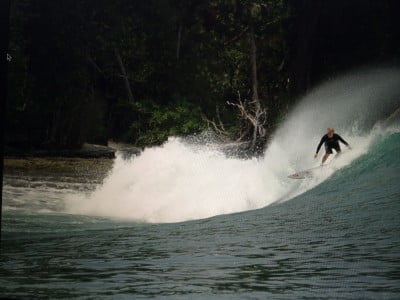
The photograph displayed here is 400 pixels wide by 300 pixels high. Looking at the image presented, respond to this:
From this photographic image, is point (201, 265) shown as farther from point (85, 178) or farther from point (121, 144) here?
point (121, 144)

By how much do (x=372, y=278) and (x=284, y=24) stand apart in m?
27.6

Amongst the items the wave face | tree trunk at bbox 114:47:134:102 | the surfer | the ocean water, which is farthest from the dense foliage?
the surfer

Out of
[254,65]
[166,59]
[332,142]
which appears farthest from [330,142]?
[166,59]

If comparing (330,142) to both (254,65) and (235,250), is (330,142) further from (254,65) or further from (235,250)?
(254,65)

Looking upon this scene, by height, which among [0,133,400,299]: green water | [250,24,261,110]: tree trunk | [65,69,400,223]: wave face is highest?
[250,24,261,110]: tree trunk

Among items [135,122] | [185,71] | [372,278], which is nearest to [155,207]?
[372,278]

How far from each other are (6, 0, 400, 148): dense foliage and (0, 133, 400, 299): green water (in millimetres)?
17976

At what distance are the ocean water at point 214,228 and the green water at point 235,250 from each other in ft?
0.06

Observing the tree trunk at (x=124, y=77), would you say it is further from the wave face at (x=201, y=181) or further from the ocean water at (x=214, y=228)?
the wave face at (x=201, y=181)

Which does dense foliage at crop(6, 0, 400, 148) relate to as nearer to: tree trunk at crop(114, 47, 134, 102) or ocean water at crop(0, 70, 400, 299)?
tree trunk at crop(114, 47, 134, 102)

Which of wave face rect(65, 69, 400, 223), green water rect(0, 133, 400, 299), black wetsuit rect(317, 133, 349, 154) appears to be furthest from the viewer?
black wetsuit rect(317, 133, 349, 154)

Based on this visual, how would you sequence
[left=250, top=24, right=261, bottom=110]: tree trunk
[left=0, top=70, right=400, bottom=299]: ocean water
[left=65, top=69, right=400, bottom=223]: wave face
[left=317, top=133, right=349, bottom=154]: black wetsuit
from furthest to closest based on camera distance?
[left=250, top=24, right=261, bottom=110]: tree trunk < [left=317, top=133, right=349, bottom=154]: black wetsuit < [left=65, top=69, right=400, bottom=223]: wave face < [left=0, top=70, right=400, bottom=299]: ocean water

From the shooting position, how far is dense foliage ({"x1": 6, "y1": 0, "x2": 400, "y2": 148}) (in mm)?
34375

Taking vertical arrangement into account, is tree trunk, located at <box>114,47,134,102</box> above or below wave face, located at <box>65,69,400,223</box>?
above
